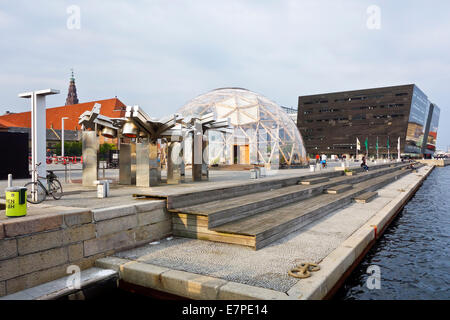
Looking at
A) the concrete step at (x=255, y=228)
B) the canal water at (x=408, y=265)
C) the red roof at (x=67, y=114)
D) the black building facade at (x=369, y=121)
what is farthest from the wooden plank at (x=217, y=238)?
the black building facade at (x=369, y=121)

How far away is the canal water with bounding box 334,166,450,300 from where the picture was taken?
6.21 m

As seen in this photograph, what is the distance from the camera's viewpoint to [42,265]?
203 inches

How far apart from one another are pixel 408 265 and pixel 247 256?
434 centimetres

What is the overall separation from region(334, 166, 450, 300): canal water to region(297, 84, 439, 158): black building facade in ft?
304

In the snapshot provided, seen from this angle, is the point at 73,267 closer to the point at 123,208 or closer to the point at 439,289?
the point at 123,208

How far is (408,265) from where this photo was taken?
7.78 metres

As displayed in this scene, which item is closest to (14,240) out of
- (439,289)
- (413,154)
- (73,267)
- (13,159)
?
(73,267)

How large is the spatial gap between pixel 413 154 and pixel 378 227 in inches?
4409

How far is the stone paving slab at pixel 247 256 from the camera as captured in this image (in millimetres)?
5246

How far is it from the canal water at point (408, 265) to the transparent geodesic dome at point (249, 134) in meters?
17.4

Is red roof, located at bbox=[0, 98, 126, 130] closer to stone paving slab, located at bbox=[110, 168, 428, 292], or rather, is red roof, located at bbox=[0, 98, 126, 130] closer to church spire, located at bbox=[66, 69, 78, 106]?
church spire, located at bbox=[66, 69, 78, 106]

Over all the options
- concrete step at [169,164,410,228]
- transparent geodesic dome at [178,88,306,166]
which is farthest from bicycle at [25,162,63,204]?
transparent geodesic dome at [178,88,306,166]

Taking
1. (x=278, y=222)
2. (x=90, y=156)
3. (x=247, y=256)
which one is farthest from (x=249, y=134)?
(x=247, y=256)

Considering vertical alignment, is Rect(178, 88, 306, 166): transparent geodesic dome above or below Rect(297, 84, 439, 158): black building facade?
below
